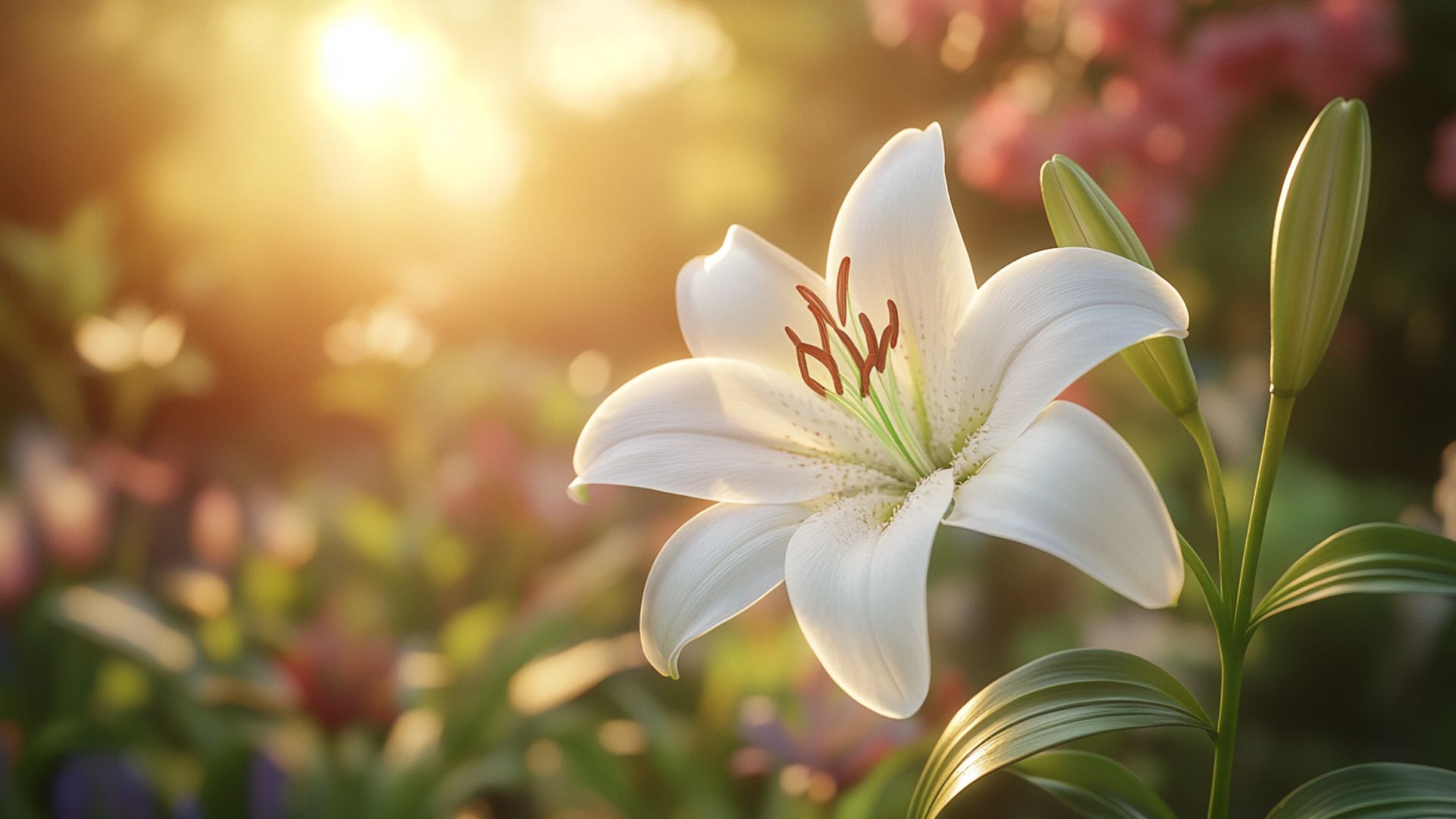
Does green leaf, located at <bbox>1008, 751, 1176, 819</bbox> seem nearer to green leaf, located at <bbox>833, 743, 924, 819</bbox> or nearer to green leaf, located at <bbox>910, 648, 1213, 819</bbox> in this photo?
green leaf, located at <bbox>910, 648, 1213, 819</bbox>

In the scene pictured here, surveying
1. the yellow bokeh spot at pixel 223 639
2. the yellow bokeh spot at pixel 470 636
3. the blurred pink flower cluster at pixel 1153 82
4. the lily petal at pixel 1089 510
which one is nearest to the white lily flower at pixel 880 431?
the lily petal at pixel 1089 510

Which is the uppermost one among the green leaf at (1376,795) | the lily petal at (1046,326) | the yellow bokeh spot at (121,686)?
the yellow bokeh spot at (121,686)

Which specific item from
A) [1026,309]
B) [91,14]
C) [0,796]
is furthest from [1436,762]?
[91,14]

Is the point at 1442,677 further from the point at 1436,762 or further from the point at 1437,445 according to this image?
the point at 1437,445

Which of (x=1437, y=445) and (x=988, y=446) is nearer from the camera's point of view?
(x=988, y=446)

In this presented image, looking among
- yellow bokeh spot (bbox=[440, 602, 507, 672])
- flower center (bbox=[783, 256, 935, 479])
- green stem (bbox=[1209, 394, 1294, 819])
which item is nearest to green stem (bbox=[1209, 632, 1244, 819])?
green stem (bbox=[1209, 394, 1294, 819])

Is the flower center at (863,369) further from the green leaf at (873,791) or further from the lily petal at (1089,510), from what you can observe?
the green leaf at (873,791)

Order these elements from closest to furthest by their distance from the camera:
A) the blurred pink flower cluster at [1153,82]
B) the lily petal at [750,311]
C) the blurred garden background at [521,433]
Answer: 1. the lily petal at [750,311]
2. the blurred garden background at [521,433]
3. the blurred pink flower cluster at [1153,82]
